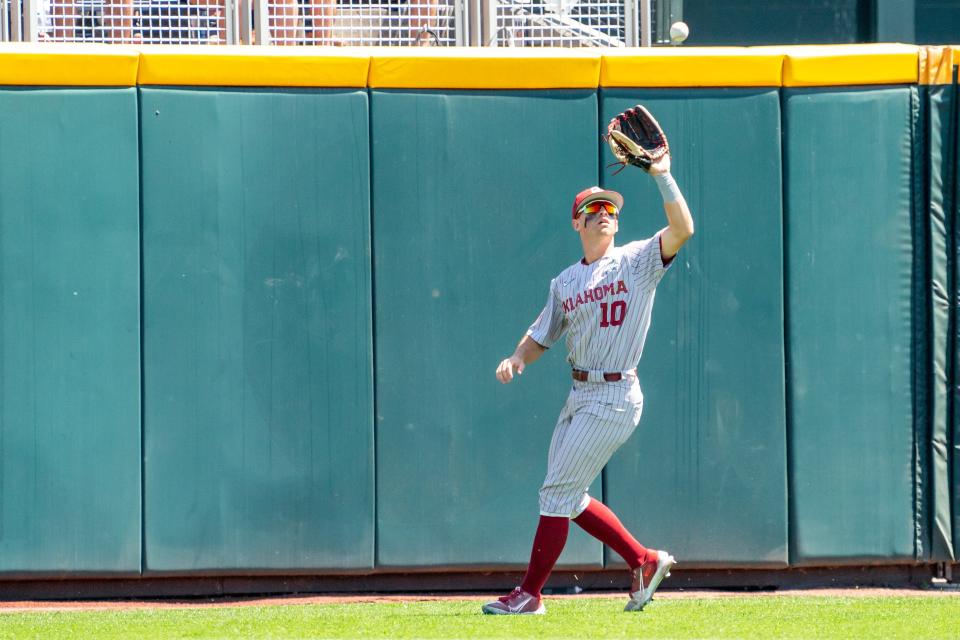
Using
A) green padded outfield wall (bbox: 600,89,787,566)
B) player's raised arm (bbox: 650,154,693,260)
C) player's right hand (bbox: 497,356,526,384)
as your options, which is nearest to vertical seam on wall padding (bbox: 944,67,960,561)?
green padded outfield wall (bbox: 600,89,787,566)

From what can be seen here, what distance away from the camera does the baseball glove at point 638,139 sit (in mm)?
4586

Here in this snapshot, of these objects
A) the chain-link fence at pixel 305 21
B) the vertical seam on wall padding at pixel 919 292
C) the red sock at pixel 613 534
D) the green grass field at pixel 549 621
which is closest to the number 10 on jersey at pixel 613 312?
the red sock at pixel 613 534

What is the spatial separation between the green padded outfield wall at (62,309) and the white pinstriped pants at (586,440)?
6.64ft

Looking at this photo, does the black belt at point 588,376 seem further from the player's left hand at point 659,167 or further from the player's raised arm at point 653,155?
the player's left hand at point 659,167

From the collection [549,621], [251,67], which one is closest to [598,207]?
[549,621]

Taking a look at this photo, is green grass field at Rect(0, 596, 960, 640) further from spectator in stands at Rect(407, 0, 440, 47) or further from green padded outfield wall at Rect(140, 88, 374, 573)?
spectator in stands at Rect(407, 0, 440, 47)

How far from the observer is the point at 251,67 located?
575 centimetres

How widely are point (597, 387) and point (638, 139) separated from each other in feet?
3.18

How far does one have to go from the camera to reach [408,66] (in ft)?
19.0

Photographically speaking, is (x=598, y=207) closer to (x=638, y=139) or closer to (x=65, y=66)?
(x=638, y=139)

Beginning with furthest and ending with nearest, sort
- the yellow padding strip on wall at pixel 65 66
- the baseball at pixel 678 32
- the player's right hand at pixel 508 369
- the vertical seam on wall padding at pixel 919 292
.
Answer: the baseball at pixel 678 32, the vertical seam on wall padding at pixel 919 292, the yellow padding strip on wall at pixel 65 66, the player's right hand at pixel 508 369

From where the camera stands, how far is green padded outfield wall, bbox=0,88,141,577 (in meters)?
5.66

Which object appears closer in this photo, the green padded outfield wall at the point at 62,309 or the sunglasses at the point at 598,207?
the sunglasses at the point at 598,207

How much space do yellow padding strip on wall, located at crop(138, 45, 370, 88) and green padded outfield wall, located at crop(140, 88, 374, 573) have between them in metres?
0.05
